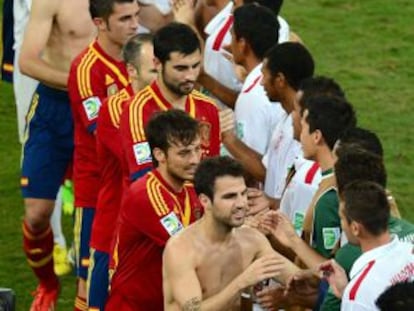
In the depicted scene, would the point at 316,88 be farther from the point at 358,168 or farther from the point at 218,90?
the point at 218,90

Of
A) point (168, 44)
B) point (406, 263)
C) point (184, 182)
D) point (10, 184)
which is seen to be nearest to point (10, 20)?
point (10, 184)

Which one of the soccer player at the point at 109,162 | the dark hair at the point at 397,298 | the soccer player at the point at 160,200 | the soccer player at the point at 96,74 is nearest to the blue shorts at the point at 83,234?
the soccer player at the point at 96,74

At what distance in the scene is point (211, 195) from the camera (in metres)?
6.93

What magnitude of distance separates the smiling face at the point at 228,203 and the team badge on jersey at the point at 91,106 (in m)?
1.94

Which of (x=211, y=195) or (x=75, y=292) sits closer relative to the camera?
(x=211, y=195)

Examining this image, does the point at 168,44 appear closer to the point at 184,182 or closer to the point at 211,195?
the point at 184,182

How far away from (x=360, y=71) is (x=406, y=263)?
7.60m

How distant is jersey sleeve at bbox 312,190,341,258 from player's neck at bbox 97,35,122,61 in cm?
210

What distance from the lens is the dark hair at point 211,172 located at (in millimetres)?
6953

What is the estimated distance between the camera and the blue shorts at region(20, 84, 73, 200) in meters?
9.53

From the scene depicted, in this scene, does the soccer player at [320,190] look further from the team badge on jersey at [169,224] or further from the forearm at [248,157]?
the forearm at [248,157]

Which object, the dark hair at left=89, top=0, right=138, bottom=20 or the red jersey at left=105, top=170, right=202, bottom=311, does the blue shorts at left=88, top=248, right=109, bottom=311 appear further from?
the dark hair at left=89, top=0, right=138, bottom=20

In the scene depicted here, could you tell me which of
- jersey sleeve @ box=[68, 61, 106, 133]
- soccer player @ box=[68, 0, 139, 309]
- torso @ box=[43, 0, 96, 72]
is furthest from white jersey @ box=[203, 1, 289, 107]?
jersey sleeve @ box=[68, 61, 106, 133]

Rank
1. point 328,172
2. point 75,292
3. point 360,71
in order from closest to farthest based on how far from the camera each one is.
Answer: point 328,172
point 75,292
point 360,71
